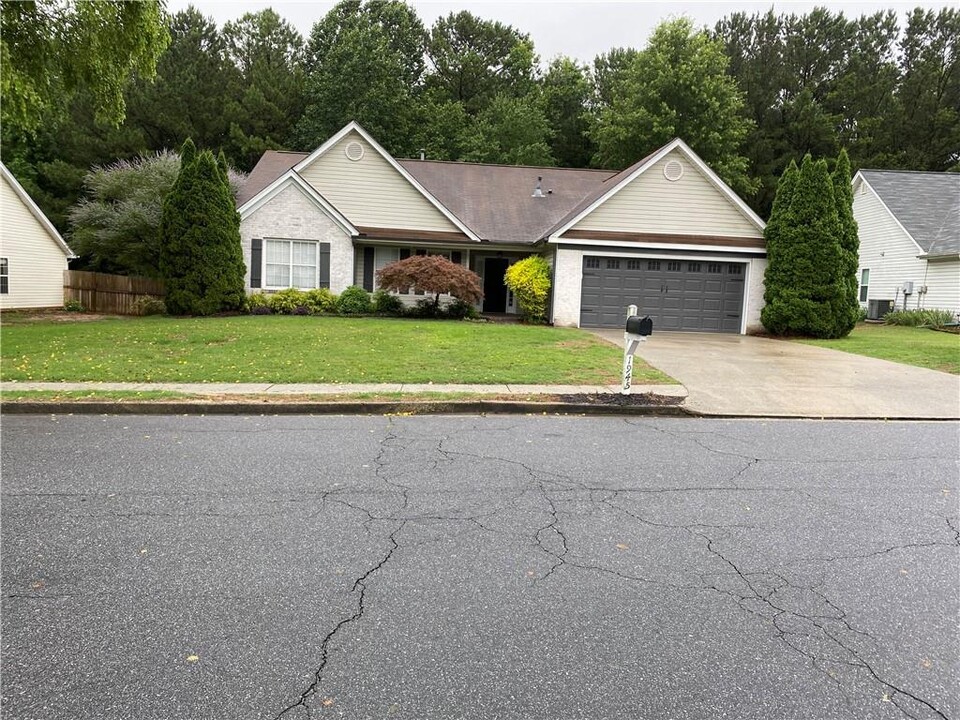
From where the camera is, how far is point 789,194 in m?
20.0

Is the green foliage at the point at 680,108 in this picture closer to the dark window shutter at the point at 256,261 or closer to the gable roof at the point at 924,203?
the gable roof at the point at 924,203

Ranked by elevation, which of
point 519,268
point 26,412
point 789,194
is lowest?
point 26,412

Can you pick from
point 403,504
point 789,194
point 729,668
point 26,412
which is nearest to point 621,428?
point 403,504

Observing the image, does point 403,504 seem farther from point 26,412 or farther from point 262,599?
point 26,412

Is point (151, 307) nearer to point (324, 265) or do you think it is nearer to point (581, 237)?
point (324, 265)

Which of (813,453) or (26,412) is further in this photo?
(26,412)

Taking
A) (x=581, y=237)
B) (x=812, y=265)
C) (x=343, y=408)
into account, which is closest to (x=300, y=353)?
(x=343, y=408)

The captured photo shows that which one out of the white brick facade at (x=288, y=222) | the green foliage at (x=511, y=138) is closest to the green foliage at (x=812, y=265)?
the white brick facade at (x=288, y=222)

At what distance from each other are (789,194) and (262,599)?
20.8 m

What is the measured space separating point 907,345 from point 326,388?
1493cm

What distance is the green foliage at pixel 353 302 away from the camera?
21.0m

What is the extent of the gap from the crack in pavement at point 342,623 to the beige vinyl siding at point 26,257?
26.6m

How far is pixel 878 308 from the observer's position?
27375 mm

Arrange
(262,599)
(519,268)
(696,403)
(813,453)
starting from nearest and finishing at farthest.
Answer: (262,599)
(813,453)
(696,403)
(519,268)
